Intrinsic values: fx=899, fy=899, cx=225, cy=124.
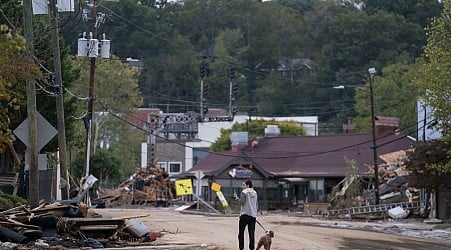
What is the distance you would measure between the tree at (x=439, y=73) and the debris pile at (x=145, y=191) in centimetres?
3601

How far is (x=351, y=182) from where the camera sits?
56.8 meters

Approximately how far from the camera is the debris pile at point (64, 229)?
22.3 meters

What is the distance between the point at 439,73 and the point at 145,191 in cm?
3936

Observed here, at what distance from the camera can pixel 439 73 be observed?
30906mm

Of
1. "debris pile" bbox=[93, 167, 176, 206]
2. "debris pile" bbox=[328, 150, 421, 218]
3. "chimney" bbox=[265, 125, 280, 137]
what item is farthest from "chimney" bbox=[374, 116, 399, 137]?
"debris pile" bbox=[93, 167, 176, 206]

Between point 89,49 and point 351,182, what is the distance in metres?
23.7

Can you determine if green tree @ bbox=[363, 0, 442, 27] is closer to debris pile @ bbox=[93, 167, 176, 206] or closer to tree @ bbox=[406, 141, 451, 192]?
debris pile @ bbox=[93, 167, 176, 206]

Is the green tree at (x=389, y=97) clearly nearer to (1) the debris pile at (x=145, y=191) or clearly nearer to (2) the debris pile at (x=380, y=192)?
(1) the debris pile at (x=145, y=191)

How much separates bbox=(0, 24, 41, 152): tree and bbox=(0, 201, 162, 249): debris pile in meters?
3.89

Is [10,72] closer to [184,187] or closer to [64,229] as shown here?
[64,229]

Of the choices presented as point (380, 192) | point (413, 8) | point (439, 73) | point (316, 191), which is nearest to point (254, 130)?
point (413, 8)

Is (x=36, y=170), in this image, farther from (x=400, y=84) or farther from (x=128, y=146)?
(x=400, y=84)

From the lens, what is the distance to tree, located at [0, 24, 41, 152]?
10633 mm

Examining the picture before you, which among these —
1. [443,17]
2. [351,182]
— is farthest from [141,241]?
[351,182]
